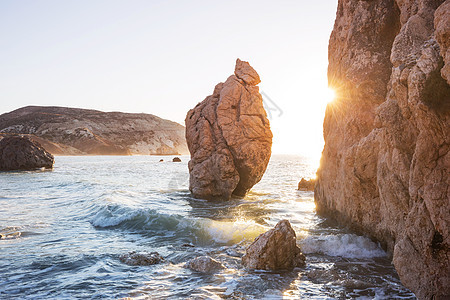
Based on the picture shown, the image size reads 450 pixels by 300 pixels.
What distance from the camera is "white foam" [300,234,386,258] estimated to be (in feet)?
31.7

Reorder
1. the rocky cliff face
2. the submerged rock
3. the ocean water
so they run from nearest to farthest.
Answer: the ocean water < the submerged rock < the rocky cliff face

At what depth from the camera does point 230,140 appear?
20.0m

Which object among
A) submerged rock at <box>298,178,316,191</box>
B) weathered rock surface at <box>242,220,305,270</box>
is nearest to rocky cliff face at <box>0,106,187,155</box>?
submerged rock at <box>298,178,316,191</box>

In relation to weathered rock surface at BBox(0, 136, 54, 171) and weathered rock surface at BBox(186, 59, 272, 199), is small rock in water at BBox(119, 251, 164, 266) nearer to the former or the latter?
weathered rock surface at BBox(186, 59, 272, 199)

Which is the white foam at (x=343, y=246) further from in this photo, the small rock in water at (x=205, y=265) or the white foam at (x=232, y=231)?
the small rock in water at (x=205, y=265)

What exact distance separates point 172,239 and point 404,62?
8631 mm

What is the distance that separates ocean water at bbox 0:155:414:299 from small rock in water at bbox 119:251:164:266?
191 mm

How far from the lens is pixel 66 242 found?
1120cm

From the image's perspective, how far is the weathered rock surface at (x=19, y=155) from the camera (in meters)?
44.1

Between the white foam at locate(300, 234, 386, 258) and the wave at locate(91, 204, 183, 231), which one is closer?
the white foam at locate(300, 234, 386, 258)

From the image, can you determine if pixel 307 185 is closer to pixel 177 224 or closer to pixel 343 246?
pixel 177 224

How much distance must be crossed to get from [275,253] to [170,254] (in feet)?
10.2

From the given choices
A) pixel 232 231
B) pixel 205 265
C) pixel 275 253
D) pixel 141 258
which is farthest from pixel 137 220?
pixel 275 253

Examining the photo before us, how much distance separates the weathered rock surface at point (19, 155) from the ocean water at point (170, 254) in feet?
97.7
